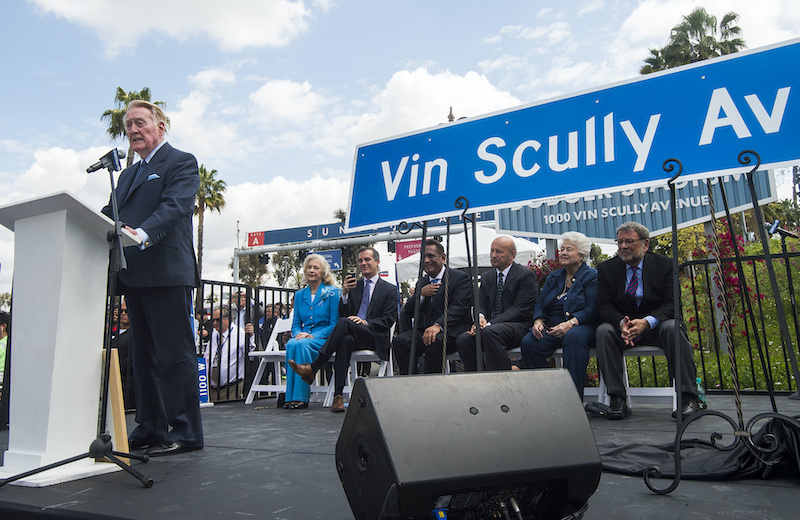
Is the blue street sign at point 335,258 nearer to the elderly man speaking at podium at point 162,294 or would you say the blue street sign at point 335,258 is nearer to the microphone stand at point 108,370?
the elderly man speaking at podium at point 162,294

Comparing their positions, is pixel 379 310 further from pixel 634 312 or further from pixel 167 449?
pixel 167 449

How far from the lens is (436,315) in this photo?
489 centimetres

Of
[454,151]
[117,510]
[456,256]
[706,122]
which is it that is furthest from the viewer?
[456,256]

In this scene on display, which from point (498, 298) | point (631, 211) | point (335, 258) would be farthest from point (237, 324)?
point (335, 258)

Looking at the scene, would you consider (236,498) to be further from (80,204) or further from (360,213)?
(360,213)

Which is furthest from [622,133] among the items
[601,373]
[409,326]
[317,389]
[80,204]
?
[317,389]

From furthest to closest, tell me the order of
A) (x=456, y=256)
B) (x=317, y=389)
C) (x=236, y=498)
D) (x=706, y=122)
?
(x=456, y=256)
(x=317, y=389)
(x=706, y=122)
(x=236, y=498)

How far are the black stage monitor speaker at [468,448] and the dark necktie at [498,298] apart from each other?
3013 mm

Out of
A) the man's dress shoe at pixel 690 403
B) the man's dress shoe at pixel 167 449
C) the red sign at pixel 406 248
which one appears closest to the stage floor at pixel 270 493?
the man's dress shoe at pixel 167 449

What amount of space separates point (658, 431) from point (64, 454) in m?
3.05

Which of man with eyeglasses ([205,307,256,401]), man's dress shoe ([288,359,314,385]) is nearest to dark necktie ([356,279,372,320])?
man's dress shoe ([288,359,314,385])

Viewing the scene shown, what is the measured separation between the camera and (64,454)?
2.25 m

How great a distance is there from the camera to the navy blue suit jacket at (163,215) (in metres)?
2.78

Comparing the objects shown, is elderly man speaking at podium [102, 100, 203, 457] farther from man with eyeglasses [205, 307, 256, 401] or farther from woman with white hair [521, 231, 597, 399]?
man with eyeglasses [205, 307, 256, 401]
